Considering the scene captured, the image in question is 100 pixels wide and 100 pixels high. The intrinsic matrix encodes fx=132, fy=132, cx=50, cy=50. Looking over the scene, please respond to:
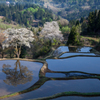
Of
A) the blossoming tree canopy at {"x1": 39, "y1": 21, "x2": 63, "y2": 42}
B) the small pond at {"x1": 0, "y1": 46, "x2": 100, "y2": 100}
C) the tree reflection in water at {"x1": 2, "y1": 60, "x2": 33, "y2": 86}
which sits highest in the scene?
the blossoming tree canopy at {"x1": 39, "y1": 21, "x2": 63, "y2": 42}

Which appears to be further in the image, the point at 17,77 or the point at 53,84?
the point at 17,77

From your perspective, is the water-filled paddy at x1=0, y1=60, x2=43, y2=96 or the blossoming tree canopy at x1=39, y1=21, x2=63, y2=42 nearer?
the water-filled paddy at x1=0, y1=60, x2=43, y2=96

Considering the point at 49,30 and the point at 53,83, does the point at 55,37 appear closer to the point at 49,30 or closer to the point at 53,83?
the point at 49,30

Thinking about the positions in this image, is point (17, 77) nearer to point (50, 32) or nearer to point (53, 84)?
point (53, 84)

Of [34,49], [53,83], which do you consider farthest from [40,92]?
[34,49]

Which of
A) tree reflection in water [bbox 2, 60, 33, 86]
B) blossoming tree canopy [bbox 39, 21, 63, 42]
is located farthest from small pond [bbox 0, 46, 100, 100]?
blossoming tree canopy [bbox 39, 21, 63, 42]

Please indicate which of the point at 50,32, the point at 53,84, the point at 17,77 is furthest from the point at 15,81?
the point at 50,32

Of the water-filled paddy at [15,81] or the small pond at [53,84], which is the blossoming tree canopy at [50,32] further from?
the water-filled paddy at [15,81]

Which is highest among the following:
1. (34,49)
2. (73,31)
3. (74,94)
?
(73,31)

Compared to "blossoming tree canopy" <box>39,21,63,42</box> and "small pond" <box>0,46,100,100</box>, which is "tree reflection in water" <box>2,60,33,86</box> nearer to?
"small pond" <box>0,46,100,100</box>

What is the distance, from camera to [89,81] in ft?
41.2

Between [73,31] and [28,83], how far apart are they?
29793mm

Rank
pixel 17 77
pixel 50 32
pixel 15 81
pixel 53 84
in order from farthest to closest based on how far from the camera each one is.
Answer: pixel 50 32 → pixel 17 77 → pixel 15 81 → pixel 53 84

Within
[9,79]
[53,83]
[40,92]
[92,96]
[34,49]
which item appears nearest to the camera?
[92,96]
